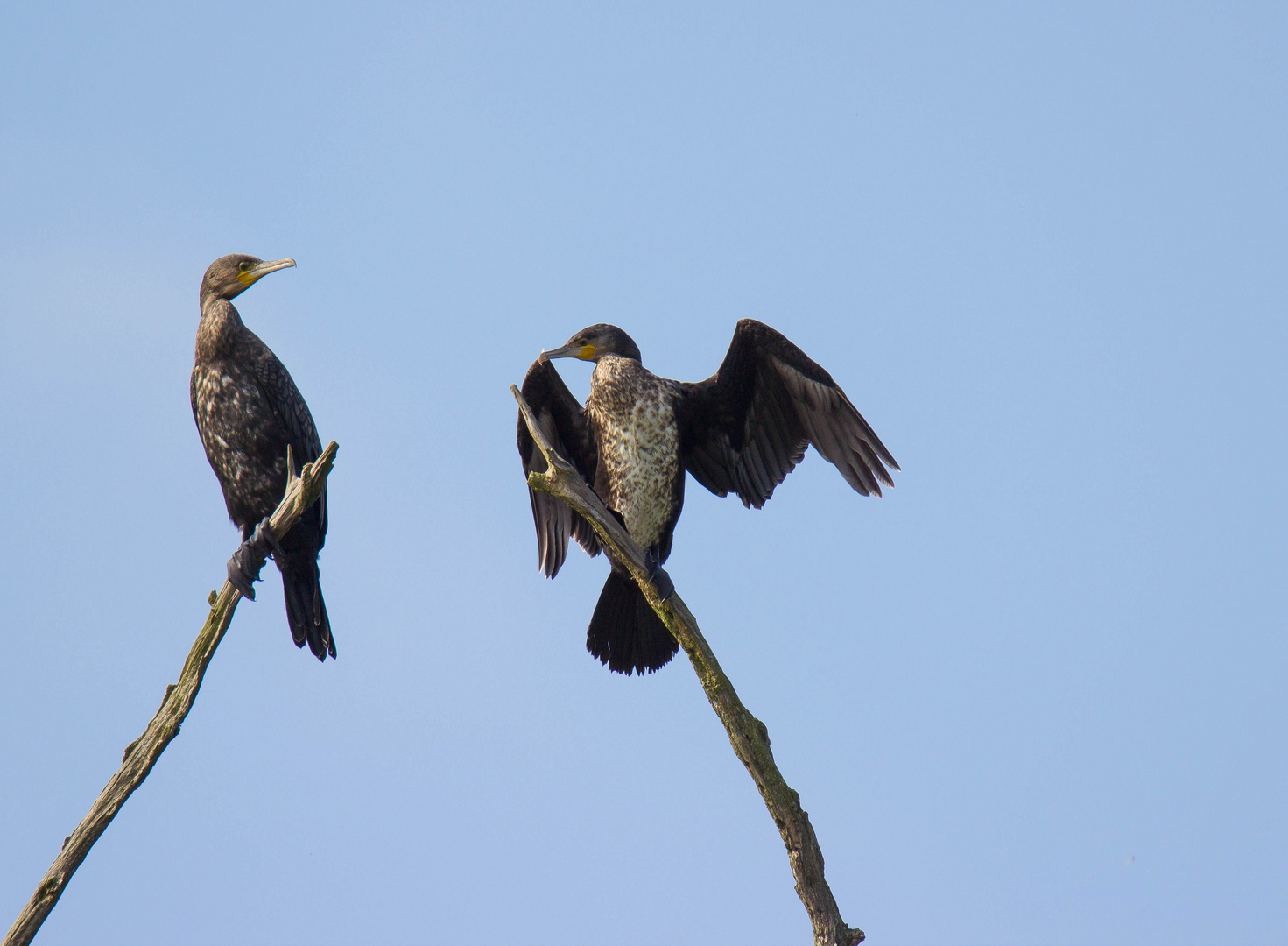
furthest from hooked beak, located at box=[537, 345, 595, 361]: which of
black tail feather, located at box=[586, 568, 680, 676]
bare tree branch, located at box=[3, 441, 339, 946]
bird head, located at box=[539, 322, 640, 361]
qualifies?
bare tree branch, located at box=[3, 441, 339, 946]

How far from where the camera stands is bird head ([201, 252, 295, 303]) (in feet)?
15.8

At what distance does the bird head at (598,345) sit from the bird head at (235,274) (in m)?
1.18

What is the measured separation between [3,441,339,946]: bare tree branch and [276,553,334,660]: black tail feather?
1.68 feet

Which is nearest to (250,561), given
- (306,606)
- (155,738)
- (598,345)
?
(306,606)

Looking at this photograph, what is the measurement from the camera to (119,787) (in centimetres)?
392

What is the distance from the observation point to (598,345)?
17.0 feet

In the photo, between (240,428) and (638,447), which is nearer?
(240,428)

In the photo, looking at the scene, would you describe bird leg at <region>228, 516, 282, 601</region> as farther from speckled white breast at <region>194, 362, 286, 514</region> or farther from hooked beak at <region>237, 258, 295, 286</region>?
hooked beak at <region>237, 258, 295, 286</region>

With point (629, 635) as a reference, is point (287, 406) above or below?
above

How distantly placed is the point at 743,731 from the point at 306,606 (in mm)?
1855

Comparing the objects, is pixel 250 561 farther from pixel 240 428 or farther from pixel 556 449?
pixel 556 449

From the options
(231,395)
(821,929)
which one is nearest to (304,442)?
(231,395)

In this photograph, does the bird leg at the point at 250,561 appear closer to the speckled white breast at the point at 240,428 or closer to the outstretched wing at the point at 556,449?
the speckled white breast at the point at 240,428

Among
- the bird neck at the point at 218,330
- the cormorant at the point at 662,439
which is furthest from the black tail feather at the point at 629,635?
the bird neck at the point at 218,330
